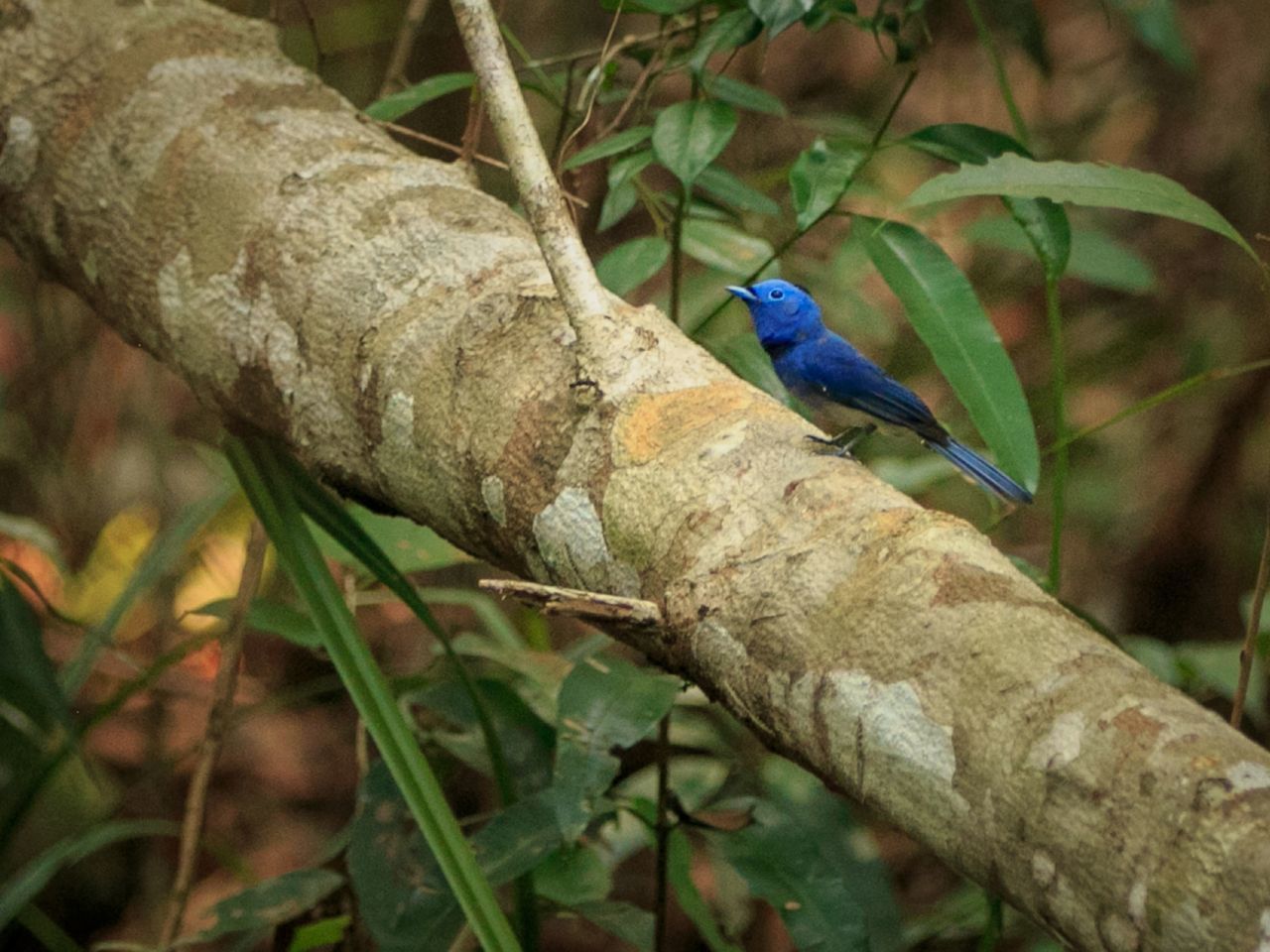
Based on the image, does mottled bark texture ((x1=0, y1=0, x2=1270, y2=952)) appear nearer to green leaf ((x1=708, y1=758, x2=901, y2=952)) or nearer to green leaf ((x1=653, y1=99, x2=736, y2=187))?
green leaf ((x1=653, y1=99, x2=736, y2=187))

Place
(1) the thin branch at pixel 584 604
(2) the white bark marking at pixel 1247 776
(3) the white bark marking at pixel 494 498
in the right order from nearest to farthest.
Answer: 1. (2) the white bark marking at pixel 1247 776
2. (1) the thin branch at pixel 584 604
3. (3) the white bark marking at pixel 494 498

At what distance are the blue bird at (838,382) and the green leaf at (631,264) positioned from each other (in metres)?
0.22

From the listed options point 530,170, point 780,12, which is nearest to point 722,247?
point 780,12

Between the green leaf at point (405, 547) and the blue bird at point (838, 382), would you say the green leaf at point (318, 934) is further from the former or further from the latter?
the blue bird at point (838, 382)

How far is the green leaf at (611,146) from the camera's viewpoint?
195 centimetres

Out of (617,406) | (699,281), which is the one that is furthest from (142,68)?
(617,406)

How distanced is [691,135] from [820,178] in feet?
0.66

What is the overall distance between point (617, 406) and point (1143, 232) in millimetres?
3731

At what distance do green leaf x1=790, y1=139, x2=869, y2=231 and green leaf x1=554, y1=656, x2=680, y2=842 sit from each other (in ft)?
2.12

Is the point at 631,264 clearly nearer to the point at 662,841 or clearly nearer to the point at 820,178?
the point at 820,178

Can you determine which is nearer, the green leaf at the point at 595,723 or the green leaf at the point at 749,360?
the green leaf at the point at 595,723

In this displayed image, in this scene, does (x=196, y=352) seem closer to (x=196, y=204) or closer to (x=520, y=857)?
(x=196, y=204)

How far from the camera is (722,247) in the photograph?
7.38ft

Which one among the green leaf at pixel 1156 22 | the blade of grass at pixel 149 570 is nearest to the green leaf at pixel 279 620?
the blade of grass at pixel 149 570
